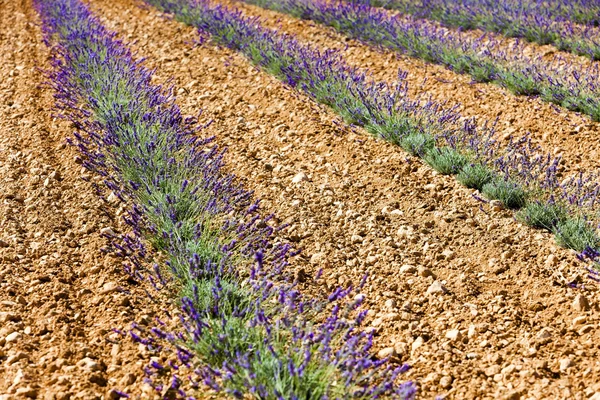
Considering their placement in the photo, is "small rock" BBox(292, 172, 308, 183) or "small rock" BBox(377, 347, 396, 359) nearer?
"small rock" BBox(377, 347, 396, 359)

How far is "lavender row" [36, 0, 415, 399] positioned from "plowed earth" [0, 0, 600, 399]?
167mm

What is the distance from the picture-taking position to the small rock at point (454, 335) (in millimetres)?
3101

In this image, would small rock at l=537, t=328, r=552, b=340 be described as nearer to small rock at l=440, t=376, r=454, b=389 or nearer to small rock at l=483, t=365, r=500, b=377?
small rock at l=483, t=365, r=500, b=377

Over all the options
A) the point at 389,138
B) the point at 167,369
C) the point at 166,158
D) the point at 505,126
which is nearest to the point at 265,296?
the point at 167,369

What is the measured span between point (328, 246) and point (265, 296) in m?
0.90

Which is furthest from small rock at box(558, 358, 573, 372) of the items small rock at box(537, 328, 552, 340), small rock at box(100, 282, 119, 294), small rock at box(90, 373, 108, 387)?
small rock at box(100, 282, 119, 294)

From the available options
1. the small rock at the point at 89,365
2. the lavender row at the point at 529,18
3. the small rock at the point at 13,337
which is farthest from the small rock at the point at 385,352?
the lavender row at the point at 529,18

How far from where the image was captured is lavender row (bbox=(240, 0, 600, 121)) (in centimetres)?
574

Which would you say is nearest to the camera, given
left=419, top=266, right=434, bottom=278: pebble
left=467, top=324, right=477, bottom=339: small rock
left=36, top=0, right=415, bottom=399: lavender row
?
left=36, top=0, right=415, bottom=399: lavender row

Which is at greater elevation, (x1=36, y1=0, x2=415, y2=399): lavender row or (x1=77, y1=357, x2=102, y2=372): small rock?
(x1=36, y1=0, x2=415, y2=399): lavender row

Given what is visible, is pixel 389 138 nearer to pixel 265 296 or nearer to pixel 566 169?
pixel 566 169

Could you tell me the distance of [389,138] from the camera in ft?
16.7

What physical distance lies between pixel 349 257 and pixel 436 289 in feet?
1.87

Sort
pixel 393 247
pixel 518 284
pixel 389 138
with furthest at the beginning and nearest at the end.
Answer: pixel 389 138, pixel 393 247, pixel 518 284
